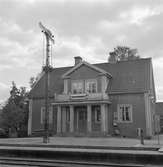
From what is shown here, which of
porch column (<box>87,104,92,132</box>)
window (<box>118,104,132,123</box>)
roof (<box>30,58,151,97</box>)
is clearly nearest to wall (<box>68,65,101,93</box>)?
roof (<box>30,58,151,97</box>)

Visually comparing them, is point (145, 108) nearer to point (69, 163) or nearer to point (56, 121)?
point (56, 121)

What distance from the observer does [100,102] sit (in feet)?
89.3

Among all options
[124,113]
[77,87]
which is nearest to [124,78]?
[124,113]

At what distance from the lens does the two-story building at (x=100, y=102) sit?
89.7ft

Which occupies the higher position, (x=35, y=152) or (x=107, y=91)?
(x=107, y=91)

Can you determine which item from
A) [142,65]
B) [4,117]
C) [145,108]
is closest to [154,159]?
[145,108]

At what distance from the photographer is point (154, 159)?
38.2 ft

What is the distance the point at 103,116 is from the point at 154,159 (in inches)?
619

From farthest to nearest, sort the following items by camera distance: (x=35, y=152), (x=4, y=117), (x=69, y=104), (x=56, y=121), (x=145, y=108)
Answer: (x=4, y=117) < (x=56, y=121) < (x=69, y=104) < (x=145, y=108) < (x=35, y=152)

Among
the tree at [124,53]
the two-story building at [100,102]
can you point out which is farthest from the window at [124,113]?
the tree at [124,53]

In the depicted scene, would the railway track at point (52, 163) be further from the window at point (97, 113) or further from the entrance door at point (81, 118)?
the entrance door at point (81, 118)

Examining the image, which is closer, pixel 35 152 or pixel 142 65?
pixel 35 152

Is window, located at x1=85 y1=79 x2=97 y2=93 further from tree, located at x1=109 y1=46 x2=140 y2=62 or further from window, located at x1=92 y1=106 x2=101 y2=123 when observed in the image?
tree, located at x1=109 y1=46 x2=140 y2=62

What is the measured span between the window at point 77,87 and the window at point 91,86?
0.73 metres
